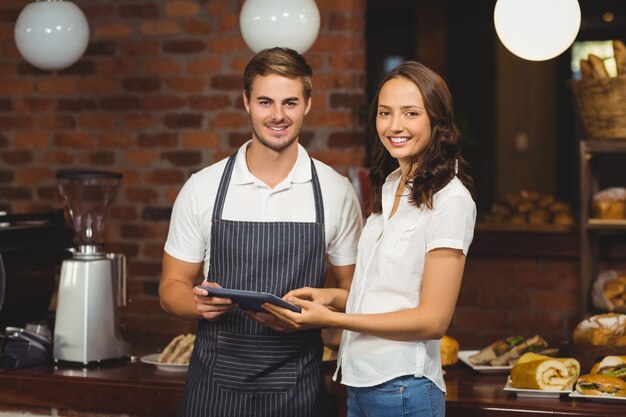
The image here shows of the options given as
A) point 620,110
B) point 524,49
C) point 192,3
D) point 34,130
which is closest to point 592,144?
point 620,110

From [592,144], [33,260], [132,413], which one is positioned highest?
[592,144]

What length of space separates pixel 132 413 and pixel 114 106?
1887mm

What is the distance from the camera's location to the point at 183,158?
4086 millimetres

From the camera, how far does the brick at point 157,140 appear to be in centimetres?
410

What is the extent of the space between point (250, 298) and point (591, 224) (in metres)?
2.40

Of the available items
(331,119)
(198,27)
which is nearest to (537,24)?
(331,119)

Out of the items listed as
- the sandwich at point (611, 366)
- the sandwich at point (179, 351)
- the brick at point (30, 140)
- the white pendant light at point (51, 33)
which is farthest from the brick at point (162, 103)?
the sandwich at point (611, 366)

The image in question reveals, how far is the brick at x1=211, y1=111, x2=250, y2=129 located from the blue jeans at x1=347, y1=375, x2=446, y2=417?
2098 millimetres

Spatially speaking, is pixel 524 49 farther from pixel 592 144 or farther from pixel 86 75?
pixel 86 75

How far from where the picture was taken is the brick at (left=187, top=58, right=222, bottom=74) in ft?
13.2

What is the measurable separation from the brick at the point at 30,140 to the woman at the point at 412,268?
8.26 feet

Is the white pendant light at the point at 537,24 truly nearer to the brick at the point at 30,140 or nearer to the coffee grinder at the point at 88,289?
the coffee grinder at the point at 88,289

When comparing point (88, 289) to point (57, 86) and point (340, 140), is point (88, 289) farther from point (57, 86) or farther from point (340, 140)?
point (57, 86)

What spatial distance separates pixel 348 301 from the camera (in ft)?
7.15
